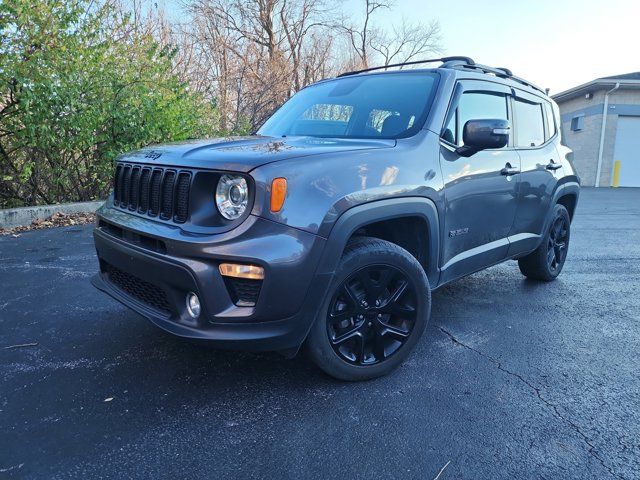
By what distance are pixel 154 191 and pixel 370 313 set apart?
54.9 inches

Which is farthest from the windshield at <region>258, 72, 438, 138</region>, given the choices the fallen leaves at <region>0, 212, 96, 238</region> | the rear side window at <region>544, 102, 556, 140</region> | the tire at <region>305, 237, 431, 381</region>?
the fallen leaves at <region>0, 212, 96, 238</region>

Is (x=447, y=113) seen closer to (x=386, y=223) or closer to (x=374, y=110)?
Answer: (x=374, y=110)

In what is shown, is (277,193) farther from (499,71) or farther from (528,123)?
(528,123)

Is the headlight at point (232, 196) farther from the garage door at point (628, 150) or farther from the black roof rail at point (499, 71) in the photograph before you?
the garage door at point (628, 150)

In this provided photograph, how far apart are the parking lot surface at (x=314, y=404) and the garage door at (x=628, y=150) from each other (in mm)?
21799

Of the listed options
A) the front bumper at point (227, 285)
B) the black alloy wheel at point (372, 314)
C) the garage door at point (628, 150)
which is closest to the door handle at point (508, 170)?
the black alloy wheel at point (372, 314)

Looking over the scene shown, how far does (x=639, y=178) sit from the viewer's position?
22172 mm

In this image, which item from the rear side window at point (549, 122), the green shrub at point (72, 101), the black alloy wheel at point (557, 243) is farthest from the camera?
the green shrub at point (72, 101)

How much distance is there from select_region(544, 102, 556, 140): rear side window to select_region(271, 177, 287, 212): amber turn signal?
3.41 meters

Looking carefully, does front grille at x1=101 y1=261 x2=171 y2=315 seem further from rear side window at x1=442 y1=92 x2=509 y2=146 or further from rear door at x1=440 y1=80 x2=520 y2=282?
rear side window at x1=442 y1=92 x2=509 y2=146

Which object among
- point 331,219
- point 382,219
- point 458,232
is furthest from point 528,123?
point 331,219

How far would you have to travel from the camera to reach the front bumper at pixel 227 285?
219 centimetres

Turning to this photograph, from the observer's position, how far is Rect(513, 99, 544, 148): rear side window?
13.4 ft

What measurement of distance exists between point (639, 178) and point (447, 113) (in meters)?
23.8
